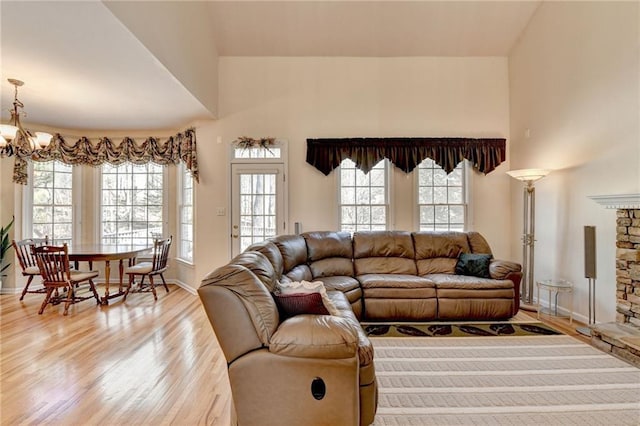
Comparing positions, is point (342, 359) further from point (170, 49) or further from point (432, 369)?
point (170, 49)

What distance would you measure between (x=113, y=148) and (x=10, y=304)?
8.89ft

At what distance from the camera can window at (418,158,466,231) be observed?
5336 millimetres

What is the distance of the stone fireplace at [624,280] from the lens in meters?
2.91

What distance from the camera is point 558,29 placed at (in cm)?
421

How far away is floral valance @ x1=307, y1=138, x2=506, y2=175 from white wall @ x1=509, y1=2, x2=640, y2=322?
0.55 metres

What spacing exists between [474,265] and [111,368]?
399 cm

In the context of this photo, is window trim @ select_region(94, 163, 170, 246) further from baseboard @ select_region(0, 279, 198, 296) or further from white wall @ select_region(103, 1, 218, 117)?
white wall @ select_region(103, 1, 218, 117)

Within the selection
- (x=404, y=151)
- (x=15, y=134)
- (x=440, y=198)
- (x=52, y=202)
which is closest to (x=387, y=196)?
(x=404, y=151)

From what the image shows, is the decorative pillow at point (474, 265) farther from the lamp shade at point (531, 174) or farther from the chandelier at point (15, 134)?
the chandelier at point (15, 134)

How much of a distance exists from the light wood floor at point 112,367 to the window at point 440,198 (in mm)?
1764

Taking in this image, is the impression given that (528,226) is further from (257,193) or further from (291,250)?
(257,193)

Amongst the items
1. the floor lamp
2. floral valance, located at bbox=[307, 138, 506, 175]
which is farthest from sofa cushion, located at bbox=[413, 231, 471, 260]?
floral valance, located at bbox=[307, 138, 506, 175]

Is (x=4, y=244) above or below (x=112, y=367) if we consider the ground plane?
above

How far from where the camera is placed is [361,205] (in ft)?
17.5
